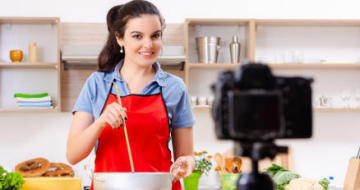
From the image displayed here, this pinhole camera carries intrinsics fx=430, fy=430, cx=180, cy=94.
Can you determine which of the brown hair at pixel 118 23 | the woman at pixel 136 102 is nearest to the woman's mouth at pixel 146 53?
the woman at pixel 136 102

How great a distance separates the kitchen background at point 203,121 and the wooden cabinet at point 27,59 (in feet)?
0.35

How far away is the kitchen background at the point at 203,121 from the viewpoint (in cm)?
349

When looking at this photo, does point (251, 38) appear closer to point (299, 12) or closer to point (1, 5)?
point (299, 12)

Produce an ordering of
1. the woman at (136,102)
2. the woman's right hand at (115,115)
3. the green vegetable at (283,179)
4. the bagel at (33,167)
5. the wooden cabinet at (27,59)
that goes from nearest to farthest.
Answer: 1. the woman's right hand at (115,115)
2. the woman at (136,102)
3. the green vegetable at (283,179)
4. the bagel at (33,167)
5. the wooden cabinet at (27,59)

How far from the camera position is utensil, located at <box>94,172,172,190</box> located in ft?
3.07

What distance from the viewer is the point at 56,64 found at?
329cm

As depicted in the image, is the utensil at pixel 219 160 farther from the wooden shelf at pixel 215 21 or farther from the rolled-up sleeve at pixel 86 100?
the rolled-up sleeve at pixel 86 100

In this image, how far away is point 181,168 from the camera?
118cm

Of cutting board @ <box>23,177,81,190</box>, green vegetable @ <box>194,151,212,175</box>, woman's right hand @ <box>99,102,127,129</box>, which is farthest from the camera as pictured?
green vegetable @ <box>194,151,212,175</box>

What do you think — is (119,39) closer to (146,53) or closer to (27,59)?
(146,53)

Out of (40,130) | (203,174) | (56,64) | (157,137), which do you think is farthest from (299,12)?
(157,137)

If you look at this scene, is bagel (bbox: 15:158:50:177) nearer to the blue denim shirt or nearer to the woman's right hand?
the blue denim shirt

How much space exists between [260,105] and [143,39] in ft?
2.83

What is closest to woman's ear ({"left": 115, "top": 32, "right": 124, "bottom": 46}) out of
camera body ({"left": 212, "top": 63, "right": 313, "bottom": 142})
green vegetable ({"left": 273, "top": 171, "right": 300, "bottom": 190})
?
camera body ({"left": 212, "top": 63, "right": 313, "bottom": 142})
